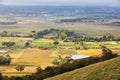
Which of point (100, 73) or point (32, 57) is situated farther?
point (32, 57)

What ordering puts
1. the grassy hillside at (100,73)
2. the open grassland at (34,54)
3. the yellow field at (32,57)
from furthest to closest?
the open grassland at (34,54)
the yellow field at (32,57)
the grassy hillside at (100,73)

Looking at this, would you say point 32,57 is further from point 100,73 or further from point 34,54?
point 100,73

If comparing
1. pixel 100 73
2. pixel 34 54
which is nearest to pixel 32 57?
pixel 34 54

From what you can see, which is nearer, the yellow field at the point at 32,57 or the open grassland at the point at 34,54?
the yellow field at the point at 32,57

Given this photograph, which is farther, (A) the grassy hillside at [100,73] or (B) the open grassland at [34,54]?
(B) the open grassland at [34,54]

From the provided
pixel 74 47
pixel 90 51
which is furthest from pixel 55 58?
pixel 74 47

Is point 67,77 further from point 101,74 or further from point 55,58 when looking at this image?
point 55,58

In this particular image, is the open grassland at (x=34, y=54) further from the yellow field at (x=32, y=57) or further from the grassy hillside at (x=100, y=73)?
the grassy hillside at (x=100, y=73)

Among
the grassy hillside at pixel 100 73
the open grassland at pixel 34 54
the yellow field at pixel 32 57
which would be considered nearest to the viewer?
the grassy hillside at pixel 100 73

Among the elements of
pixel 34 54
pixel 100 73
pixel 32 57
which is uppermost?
pixel 100 73

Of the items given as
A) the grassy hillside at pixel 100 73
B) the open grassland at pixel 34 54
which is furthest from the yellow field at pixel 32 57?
the grassy hillside at pixel 100 73

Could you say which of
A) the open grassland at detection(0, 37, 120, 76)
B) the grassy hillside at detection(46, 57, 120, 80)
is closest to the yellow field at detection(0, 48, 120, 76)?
the open grassland at detection(0, 37, 120, 76)

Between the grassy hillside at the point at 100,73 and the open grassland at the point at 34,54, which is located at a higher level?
the grassy hillside at the point at 100,73
